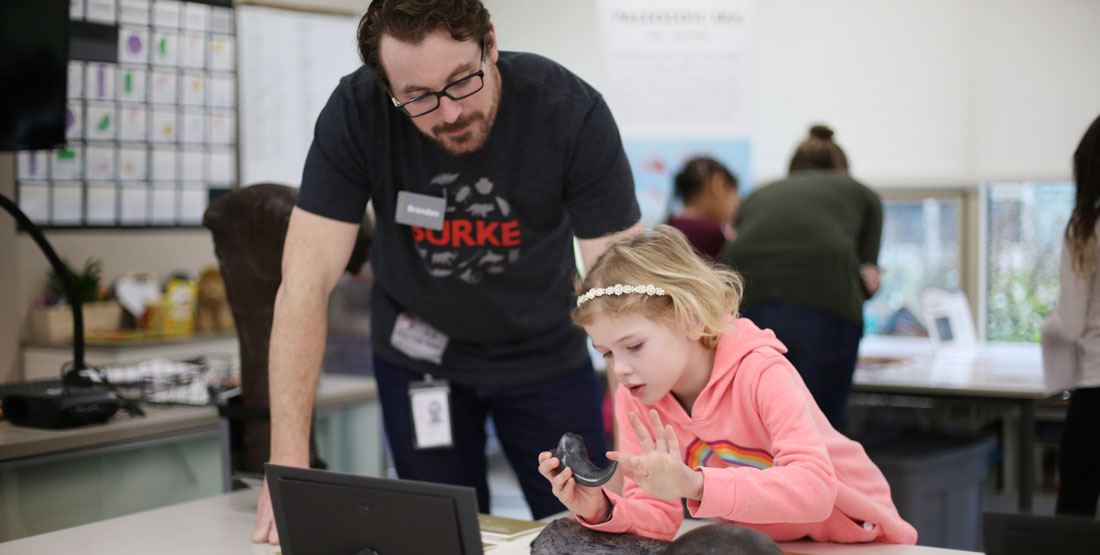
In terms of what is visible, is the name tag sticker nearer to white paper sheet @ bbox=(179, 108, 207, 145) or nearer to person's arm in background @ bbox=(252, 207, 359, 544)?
person's arm in background @ bbox=(252, 207, 359, 544)

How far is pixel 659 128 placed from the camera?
444cm

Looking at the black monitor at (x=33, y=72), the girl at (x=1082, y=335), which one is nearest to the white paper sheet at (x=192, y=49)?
the black monitor at (x=33, y=72)

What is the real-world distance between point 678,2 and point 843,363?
6.59 feet

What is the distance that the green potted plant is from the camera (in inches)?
135

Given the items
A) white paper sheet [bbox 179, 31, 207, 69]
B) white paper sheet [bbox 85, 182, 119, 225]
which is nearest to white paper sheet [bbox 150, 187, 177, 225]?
white paper sheet [bbox 85, 182, 119, 225]

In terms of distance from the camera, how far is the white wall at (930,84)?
4.27m

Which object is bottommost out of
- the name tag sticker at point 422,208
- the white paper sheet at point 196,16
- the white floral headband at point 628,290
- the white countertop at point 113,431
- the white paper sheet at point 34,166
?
the white countertop at point 113,431

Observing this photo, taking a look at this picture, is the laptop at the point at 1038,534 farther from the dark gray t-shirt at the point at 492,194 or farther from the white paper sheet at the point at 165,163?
the white paper sheet at the point at 165,163

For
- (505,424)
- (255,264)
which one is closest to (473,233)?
(505,424)

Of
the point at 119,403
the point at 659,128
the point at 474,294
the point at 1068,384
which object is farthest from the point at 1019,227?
the point at 119,403

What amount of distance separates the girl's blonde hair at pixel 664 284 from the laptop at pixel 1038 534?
0.53m

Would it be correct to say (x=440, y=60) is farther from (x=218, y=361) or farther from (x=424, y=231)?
(x=218, y=361)

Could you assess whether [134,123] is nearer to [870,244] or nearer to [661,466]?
[870,244]

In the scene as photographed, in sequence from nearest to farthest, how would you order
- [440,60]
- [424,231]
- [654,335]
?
[654,335], [440,60], [424,231]
